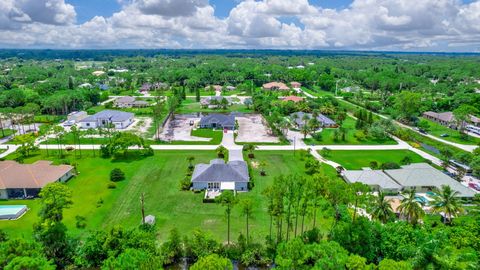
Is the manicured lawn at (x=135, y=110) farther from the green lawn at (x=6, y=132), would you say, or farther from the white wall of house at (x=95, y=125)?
the green lawn at (x=6, y=132)

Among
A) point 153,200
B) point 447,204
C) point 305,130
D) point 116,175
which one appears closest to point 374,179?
point 447,204

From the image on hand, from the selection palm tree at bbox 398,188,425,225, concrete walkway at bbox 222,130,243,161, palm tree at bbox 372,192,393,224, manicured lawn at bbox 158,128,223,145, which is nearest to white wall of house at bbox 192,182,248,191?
concrete walkway at bbox 222,130,243,161

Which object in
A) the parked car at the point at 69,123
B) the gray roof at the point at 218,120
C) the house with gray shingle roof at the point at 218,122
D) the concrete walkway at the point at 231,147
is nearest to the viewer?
the concrete walkway at the point at 231,147

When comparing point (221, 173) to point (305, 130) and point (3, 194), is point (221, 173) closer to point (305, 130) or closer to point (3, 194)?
point (3, 194)

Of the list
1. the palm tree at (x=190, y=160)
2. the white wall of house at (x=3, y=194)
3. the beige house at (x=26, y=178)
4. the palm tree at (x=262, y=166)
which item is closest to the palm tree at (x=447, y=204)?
the palm tree at (x=262, y=166)

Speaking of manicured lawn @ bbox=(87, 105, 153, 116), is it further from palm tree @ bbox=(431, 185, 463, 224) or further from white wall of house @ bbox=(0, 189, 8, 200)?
palm tree @ bbox=(431, 185, 463, 224)

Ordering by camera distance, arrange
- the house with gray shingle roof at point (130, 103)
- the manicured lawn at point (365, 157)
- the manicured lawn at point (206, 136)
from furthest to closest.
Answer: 1. the house with gray shingle roof at point (130, 103)
2. the manicured lawn at point (206, 136)
3. the manicured lawn at point (365, 157)
